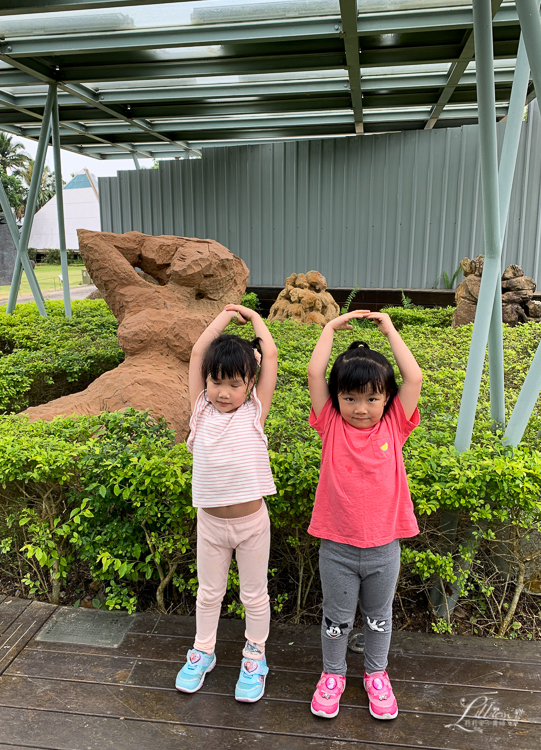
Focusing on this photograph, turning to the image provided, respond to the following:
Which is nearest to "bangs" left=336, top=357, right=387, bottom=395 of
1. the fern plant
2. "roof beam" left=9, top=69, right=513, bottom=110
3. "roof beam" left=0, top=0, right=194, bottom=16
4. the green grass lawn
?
"roof beam" left=0, top=0, right=194, bottom=16

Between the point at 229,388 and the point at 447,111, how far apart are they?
1092 cm

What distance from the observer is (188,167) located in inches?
466

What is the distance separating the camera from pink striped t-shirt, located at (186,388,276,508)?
2.04 metres

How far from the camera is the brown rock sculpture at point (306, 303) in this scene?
26.2 feet

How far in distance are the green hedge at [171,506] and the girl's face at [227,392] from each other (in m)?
0.47

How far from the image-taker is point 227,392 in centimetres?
207

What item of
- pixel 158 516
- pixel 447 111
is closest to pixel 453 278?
pixel 447 111

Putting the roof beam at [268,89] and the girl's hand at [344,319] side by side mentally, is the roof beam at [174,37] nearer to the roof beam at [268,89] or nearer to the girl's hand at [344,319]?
the roof beam at [268,89]

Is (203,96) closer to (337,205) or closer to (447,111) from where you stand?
(337,205)

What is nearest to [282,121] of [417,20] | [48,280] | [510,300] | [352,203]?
[352,203]

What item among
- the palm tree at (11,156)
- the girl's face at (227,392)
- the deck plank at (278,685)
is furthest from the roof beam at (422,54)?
the palm tree at (11,156)

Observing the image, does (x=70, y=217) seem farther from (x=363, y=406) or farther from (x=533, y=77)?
(x=363, y=406)

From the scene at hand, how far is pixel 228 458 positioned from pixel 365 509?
21.7 inches

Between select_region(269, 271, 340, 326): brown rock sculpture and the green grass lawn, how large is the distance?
15904 mm
